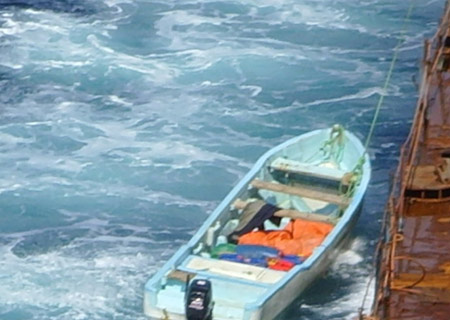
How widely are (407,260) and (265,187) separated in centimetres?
930

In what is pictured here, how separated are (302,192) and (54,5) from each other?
2266 centimetres

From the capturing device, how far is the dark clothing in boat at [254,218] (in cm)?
2936

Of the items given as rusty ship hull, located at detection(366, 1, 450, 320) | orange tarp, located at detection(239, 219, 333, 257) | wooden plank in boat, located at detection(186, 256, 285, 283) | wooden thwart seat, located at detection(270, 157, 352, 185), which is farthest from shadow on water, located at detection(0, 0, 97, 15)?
wooden plank in boat, located at detection(186, 256, 285, 283)

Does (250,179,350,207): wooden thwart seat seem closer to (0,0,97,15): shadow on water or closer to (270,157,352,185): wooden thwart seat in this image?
(270,157,352,185): wooden thwart seat

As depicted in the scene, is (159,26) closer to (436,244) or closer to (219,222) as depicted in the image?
(219,222)

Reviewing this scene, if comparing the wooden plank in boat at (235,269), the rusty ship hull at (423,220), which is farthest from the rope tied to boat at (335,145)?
the wooden plank in boat at (235,269)

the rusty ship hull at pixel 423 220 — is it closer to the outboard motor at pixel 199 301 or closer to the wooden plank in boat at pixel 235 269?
the wooden plank in boat at pixel 235 269

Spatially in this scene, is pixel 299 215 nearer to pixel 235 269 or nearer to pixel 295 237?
pixel 295 237

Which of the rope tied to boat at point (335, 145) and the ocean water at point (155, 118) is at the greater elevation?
the rope tied to boat at point (335, 145)

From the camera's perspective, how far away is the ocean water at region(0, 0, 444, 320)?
99.4 feet

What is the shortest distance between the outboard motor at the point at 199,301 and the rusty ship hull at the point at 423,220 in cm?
357

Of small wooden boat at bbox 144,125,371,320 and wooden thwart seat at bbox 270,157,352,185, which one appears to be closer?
small wooden boat at bbox 144,125,371,320

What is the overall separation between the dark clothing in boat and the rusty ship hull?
15.9 ft

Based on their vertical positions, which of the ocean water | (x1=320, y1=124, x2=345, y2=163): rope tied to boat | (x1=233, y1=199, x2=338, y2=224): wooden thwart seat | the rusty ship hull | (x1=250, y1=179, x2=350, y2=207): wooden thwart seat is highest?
the rusty ship hull
